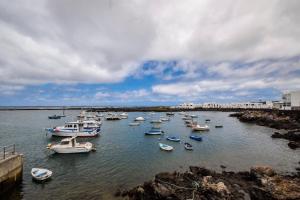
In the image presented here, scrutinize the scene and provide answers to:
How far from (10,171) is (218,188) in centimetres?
1976

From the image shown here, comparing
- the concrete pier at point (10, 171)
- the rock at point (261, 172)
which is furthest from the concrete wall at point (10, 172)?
the rock at point (261, 172)

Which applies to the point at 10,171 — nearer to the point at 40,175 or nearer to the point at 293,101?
the point at 40,175

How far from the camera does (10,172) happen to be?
20.5 meters

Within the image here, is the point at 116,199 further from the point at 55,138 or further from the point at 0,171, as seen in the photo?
the point at 55,138

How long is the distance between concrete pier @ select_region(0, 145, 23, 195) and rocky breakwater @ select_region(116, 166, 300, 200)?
1058cm

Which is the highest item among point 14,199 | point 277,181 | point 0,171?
point 0,171

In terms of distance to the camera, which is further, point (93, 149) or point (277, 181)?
point (93, 149)

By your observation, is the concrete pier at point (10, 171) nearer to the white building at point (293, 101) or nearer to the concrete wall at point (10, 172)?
the concrete wall at point (10, 172)

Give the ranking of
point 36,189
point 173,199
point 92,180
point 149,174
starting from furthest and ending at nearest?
point 149,174 < point 92,180 < point 36,189 < point 173,199

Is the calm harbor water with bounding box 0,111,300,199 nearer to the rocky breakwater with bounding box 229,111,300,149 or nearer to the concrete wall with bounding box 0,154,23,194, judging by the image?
the concrete wall with bounding box 0,154,23,194

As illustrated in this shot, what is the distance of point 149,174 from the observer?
2514 cm

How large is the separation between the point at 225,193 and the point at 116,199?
31.3ft

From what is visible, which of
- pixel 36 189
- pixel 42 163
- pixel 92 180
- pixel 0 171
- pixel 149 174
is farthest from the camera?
pixel 42 163

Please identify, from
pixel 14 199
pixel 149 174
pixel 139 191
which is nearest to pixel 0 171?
pixel 14 199
